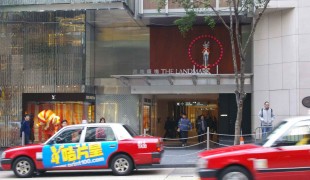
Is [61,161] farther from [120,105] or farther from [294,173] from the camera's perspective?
[120,105]

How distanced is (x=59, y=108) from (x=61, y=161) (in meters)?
9.88

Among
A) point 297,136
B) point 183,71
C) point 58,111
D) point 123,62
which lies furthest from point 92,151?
point 123,62

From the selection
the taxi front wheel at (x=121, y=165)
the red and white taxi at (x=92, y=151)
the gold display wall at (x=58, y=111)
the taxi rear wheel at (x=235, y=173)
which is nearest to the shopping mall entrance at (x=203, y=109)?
the gold display wall at (x=58, y=111)

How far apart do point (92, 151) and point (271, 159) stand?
5992mm

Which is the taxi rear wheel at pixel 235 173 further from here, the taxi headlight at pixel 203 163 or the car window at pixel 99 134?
the car window at pixel 99 134

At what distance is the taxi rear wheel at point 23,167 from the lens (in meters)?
14.5

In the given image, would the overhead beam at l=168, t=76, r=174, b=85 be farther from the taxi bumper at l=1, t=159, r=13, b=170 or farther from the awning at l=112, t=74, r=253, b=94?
the taxi bumper at l=1, t=159, r=13, b=170

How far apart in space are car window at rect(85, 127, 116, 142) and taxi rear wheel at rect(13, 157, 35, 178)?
1840mm

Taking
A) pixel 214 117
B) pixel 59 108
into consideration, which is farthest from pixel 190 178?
pixel 214 117

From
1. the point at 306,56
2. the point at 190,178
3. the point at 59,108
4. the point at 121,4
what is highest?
the point at 121,4

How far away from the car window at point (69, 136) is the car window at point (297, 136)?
6500 mm

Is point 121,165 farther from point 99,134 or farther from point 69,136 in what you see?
point 69,136

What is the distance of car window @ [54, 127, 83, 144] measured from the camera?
1434cm

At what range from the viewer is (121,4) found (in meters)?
20.7
